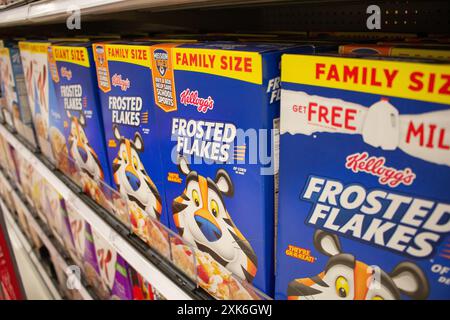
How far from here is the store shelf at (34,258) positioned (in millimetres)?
2536

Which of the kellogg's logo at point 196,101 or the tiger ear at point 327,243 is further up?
the kellogg's logo at point 196,101

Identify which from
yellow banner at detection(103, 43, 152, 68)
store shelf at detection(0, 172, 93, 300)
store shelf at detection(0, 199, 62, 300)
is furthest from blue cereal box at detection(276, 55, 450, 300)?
store shelf at detection(0, 199, 62, 300)

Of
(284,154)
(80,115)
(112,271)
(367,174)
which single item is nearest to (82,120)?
(80,115)

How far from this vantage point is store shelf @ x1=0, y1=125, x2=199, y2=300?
0.92m

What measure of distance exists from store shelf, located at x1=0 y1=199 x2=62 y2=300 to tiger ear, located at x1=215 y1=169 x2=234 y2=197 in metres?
2.25

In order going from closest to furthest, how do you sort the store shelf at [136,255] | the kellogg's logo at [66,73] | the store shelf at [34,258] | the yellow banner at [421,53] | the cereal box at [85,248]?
the yellow banner at [421,53], the store shelf at [136,255], the kellogg's logo at [66,73], the cereal box at [85,248], the store shelf at [34,258]

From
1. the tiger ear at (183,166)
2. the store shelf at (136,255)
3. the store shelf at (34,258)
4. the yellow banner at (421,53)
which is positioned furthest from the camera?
the store shelf at (34,258)

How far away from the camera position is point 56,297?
98.7 inches

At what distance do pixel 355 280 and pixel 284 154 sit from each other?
0.23 meters

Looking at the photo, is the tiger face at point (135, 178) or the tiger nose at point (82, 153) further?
the tiger nose at point (82, 153)

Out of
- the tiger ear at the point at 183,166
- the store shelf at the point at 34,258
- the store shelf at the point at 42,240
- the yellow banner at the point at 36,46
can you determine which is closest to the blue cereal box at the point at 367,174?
the tiger ear at the point at 183,166

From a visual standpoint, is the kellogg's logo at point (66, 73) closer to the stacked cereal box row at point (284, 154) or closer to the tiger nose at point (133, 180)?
the stacked cereal box row at point (284, 154)

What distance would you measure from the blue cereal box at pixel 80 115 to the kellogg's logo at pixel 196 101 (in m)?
0.47

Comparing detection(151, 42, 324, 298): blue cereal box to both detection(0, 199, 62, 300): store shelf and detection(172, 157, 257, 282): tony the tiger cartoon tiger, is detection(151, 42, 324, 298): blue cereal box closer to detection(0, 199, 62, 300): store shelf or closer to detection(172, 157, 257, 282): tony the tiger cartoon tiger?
detection(172, 157, 257, 282): tony the tiger cartoon tiger
